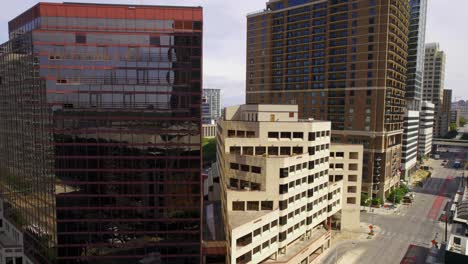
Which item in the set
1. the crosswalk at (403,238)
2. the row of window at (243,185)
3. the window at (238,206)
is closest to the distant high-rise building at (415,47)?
the crosswalk at (403,238)

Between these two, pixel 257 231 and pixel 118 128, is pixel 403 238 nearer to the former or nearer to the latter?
pixel 257 231

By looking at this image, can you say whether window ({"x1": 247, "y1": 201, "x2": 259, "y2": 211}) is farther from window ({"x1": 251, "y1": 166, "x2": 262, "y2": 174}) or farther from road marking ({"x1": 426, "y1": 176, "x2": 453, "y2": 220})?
road marking ({"x1": 426, "y1": 176, "x2": 453, "y2": 220})

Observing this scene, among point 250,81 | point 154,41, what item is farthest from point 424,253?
point 250,81

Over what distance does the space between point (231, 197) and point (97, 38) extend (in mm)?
39610

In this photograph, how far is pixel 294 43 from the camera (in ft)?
437

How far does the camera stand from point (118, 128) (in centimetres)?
5469

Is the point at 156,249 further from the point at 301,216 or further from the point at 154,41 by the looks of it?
the point at 154,41

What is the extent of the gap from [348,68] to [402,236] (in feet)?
207

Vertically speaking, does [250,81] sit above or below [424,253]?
above

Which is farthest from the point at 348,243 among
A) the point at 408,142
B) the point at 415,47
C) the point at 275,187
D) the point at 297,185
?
the point at 415,47

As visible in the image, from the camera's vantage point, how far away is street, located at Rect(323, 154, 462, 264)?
74688 millimetres

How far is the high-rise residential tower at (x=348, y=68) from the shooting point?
111938 mm

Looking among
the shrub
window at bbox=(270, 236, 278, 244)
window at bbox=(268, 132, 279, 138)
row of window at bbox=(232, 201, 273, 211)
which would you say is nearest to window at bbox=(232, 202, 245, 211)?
row of window at bbox=(232, 201, 273, 211)

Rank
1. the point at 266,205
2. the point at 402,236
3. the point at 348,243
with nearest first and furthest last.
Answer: the point at 266,205, the point at 348,243, the point at 402,236
